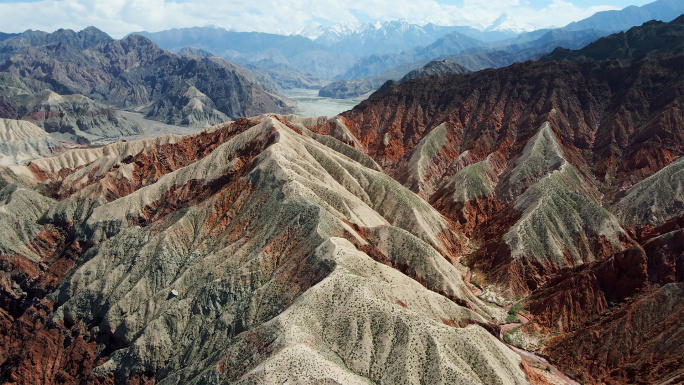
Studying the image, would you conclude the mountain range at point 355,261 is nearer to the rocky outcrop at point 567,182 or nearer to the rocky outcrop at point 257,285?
the rocky outcrop at point 257,285

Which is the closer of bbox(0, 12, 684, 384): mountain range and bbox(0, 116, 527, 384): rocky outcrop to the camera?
bbox(0, 116, 527, 384): rocky outcrop

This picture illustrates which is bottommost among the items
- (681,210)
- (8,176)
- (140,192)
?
(8,176)

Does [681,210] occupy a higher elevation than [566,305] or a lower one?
higher

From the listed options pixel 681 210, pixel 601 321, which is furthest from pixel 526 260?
pixel 681 210

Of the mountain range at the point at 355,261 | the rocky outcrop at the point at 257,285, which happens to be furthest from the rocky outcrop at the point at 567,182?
the rocky outcrop at the point at 257,285

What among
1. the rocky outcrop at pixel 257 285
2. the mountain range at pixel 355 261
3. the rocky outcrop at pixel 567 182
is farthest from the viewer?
the rocky outcrop at pixel 567 182

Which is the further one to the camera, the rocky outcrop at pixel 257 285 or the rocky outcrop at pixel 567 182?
the rocky outcrop at pixel 567 182

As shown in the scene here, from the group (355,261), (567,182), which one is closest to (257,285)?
(355,261)

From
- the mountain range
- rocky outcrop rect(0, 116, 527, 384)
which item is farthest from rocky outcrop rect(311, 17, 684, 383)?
rocky outcrop rect(0, 116, 527, 384)

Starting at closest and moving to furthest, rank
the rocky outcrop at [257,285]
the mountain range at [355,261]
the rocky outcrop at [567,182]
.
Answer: the rocky outcrop at [257,285]
the mountain range at [355,261]
the rocky outcrop at [567,182]

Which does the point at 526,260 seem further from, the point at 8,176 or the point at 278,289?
the point at 8,176

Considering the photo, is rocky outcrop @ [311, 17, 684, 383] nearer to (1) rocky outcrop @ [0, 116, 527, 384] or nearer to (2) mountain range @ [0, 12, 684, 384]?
(2) mountain range @ [0, 12, 684, 384]
